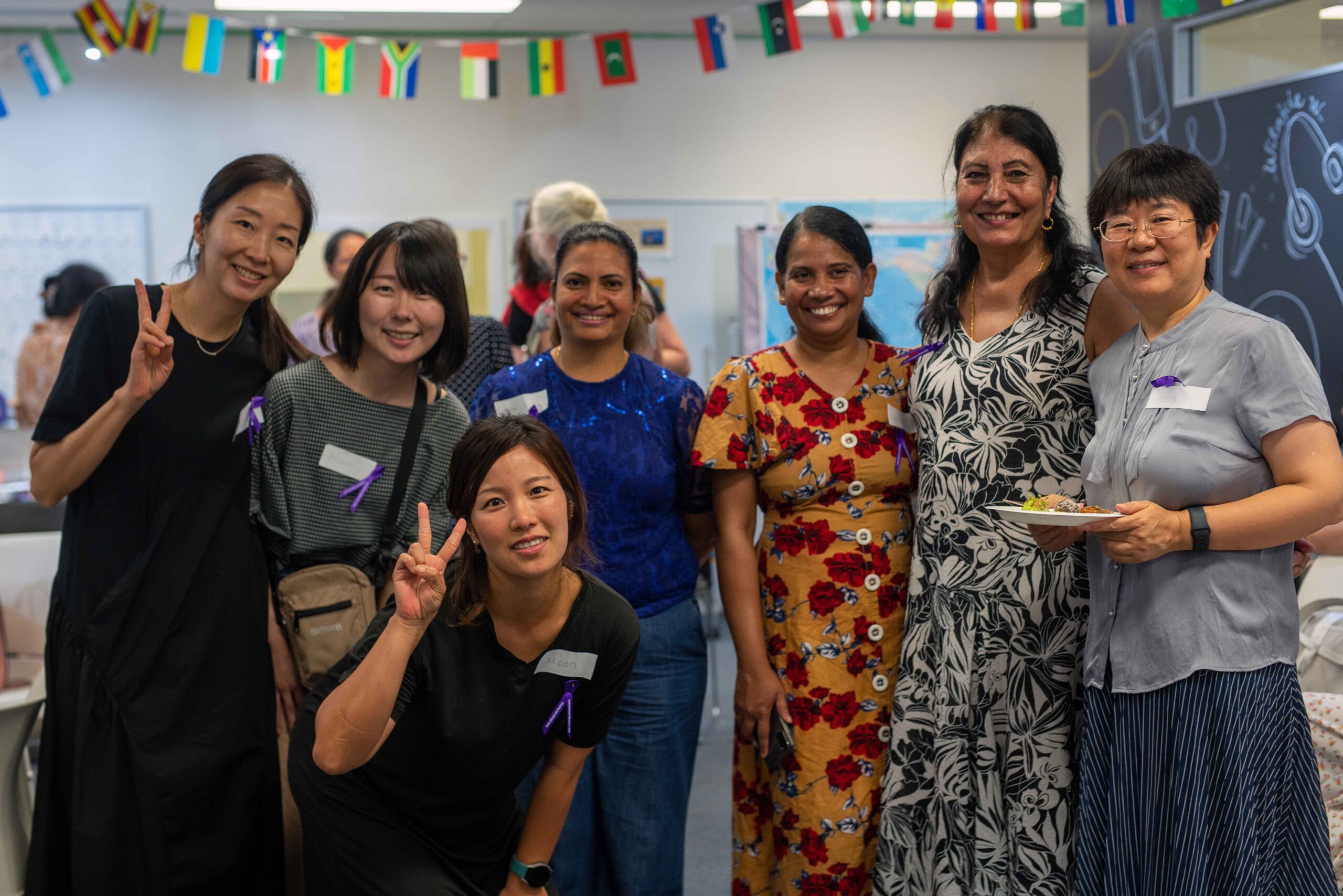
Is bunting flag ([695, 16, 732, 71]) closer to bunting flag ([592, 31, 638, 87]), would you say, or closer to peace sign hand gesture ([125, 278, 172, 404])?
bunting flag ([592, 31, 638, 87])

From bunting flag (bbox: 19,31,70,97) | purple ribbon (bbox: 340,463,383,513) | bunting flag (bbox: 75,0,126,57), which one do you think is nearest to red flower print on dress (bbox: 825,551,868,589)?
purple ribbon (bbox: 340,463,383,513)

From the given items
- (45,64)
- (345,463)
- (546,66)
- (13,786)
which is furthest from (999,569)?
(45,64)

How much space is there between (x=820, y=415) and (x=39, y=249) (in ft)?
18.9

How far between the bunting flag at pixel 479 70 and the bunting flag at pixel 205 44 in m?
1.10

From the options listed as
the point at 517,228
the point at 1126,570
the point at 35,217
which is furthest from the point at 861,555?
the point at 35,217

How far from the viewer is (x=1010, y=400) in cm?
198

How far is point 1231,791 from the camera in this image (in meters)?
1.67

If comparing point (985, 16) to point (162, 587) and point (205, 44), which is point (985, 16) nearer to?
point (205, 44)

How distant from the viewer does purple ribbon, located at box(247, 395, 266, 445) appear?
216 cm

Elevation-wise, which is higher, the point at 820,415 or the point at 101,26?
the point at 101,26

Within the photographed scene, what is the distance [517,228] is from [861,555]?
4.88 meters

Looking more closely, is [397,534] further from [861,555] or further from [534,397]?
[861,555]

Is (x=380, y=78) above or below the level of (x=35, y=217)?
above

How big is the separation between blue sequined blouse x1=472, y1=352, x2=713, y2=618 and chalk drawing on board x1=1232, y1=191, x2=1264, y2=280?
2.05 meters
